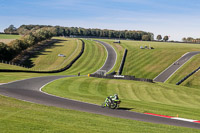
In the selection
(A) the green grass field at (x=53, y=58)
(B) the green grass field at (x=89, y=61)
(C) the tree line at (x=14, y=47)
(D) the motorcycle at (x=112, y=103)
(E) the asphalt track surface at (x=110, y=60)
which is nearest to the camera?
(D) the motorcycle at (x=112, y=103)

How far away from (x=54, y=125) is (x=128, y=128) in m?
4.86

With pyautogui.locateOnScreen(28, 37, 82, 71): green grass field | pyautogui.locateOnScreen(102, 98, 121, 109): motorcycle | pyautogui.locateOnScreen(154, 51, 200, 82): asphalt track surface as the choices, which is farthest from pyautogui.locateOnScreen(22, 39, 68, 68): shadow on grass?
pyautogui.locateOnScreen(102, 98, 121, 109): motorcycle

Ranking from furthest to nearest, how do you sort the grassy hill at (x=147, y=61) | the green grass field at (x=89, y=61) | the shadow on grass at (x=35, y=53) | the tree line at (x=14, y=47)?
1. the shadow on grass at (x=35, y=53)
2. the tree line at (x=14, y=47)
3. the green grass field at (x=89, y=61)
4. the grassy hill at (x=147, y=61)

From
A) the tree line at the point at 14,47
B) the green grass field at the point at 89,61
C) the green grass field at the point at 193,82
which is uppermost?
the tree line at the point at 14,47

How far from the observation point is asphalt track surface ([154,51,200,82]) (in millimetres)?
84512

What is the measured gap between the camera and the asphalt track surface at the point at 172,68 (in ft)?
277

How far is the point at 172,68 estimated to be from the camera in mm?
94562

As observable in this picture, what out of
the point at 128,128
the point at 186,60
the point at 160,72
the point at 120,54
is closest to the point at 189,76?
the point at 160,72

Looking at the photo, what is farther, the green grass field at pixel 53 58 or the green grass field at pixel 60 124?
the green grass field at pixel 53 58

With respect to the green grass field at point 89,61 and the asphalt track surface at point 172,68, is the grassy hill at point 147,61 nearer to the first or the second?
the asphalt track surface at point 172,68

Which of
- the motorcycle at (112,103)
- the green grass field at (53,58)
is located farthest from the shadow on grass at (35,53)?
the motorcycle at (112,103)

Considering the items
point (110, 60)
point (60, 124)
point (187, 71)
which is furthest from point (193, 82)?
point (60, 124)

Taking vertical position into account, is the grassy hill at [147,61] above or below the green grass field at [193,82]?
above

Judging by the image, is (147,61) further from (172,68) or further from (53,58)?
(53,58)
